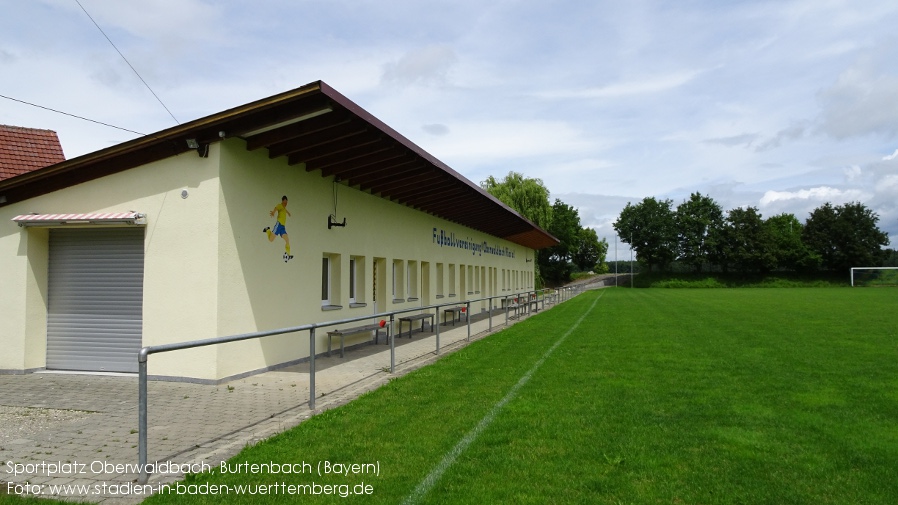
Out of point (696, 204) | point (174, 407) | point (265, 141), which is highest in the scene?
point (696, 204)

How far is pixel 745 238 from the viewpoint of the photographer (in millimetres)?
76188

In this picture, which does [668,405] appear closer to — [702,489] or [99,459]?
[702,489]

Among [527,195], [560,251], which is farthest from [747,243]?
[527,195]

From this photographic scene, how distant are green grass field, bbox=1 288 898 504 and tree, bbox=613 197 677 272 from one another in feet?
236

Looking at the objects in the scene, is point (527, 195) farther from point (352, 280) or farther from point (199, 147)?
point (199, 147)

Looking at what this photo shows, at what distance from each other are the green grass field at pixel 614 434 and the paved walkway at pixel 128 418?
0.44 meters

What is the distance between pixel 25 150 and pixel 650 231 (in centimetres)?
7501

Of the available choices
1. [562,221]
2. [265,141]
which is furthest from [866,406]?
[562,221]

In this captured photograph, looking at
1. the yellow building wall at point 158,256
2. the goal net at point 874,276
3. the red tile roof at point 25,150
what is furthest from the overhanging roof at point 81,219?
the goal net at point 874,276

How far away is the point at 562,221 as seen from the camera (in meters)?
84.2

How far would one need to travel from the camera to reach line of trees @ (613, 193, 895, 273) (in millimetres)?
74125

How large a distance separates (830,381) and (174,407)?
8.38m

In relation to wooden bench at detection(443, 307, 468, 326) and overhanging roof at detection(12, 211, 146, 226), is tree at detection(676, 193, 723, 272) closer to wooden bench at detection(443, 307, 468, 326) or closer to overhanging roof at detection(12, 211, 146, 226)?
wooden bench at detection(443, 307, 468, 326)

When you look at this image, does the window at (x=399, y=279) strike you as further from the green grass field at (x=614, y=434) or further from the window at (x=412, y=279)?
the green grass field at (x=614, y=434)
